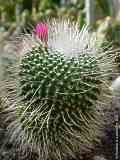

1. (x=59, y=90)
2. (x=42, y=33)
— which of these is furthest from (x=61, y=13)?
(x=59, y=90)

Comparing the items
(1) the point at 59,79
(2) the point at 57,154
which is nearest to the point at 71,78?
(1) the point at 59,79

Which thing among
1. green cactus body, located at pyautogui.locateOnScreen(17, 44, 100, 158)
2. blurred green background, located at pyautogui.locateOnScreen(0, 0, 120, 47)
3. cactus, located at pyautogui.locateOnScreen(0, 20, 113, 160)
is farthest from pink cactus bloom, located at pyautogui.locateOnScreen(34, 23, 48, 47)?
blurred green background, located at pyautogui.locateOnScreen(0, 0, 120, 47)

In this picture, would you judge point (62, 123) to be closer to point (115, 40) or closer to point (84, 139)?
point (84, 139)

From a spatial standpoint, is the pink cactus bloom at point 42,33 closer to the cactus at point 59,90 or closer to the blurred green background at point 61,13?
the cactus at point 59,90

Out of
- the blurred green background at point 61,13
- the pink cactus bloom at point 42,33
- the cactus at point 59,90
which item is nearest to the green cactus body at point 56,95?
the cactus at point 59,90

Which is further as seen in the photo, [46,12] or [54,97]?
[46,12]

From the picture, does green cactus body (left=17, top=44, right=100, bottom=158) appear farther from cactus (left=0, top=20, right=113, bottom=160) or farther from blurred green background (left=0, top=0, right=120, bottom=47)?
blurred green background (left=0, top=0, right=120, bottom=47)

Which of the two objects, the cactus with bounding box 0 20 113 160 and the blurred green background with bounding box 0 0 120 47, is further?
the blurred green background with bounding box 0 0 120 47

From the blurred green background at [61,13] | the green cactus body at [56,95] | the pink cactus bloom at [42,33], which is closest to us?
the green cactus body at [56,95]
